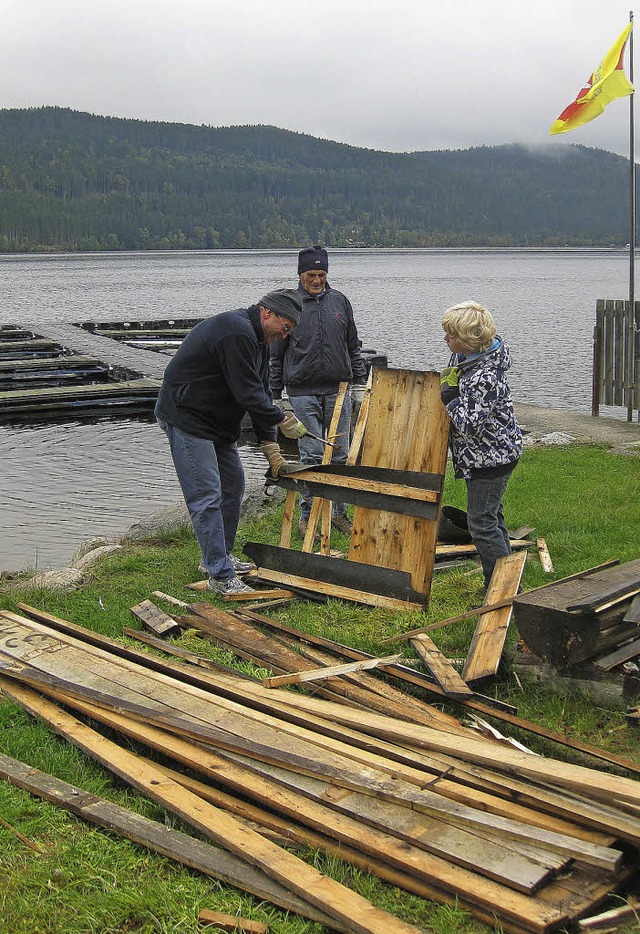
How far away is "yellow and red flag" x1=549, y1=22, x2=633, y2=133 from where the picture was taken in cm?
1323

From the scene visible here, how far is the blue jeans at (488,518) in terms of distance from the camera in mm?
6035

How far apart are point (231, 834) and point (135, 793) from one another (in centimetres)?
73

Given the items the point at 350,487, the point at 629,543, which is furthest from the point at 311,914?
the point at 629,543

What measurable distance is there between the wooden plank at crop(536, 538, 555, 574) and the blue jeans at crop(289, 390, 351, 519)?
174 centimetres

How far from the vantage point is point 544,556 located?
286 inches

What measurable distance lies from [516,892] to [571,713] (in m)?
1.79

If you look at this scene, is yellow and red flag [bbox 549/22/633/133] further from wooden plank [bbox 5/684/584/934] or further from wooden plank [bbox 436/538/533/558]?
wooden plank [bbox 5/684/584/934]

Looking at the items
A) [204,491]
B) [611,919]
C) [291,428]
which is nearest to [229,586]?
[204,491]

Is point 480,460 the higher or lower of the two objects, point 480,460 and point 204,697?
the higher

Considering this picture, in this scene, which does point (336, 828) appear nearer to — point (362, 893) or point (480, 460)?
point (362, 893)

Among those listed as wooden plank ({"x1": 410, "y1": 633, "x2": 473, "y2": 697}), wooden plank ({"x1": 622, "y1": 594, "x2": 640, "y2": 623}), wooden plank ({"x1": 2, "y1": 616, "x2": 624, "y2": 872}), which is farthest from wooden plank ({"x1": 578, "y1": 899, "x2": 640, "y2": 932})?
wooden plank ({"x1": 622, "y1": 594, "x2": 640, "y2": 623})

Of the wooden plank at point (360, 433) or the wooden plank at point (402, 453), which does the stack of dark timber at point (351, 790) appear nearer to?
the wooden plank at point (402, 453)

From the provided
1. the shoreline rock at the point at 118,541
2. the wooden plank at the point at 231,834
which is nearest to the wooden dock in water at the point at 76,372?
the shoreline rock at the point at 118,541

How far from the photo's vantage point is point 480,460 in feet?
19.6
